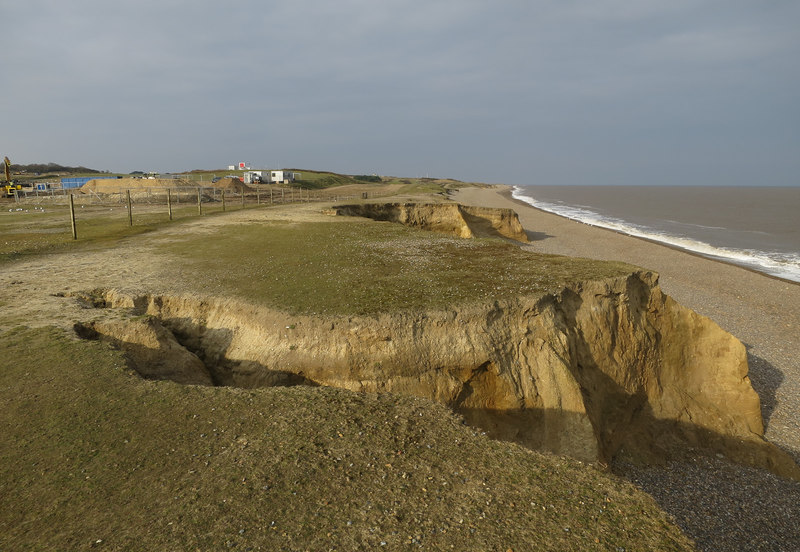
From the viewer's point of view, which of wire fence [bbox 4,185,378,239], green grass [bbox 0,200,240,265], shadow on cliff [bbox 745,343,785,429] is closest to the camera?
shadow on cliff [bbox 745,343,785,429]

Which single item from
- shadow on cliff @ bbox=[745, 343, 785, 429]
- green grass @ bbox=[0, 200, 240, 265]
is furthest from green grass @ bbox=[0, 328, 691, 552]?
green grass @ bbox=[0, 200, 240, 265]

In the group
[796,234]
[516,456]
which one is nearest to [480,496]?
[516,456]

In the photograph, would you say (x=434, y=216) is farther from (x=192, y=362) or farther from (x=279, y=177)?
(x=279, y=177)

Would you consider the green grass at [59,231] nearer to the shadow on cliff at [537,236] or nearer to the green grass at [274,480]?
the green grass at [274,480]

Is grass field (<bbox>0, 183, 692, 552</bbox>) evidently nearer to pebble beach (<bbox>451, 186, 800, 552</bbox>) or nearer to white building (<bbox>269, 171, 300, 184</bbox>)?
pebble beach (<bbox>451, 186, 800, 552</bbox>)

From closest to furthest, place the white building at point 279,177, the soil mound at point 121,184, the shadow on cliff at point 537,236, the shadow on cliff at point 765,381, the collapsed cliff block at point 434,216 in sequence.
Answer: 1. the shadow on cliff at point 765,381
2. the collapsed cliff block at point 434,216
3. the shadow on cliff at point 537,236
4. the soil mound at point 121,184
5. the white building at point 279,177

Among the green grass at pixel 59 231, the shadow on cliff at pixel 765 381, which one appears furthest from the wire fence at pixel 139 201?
the shadow on cliff at pixel 765 381
